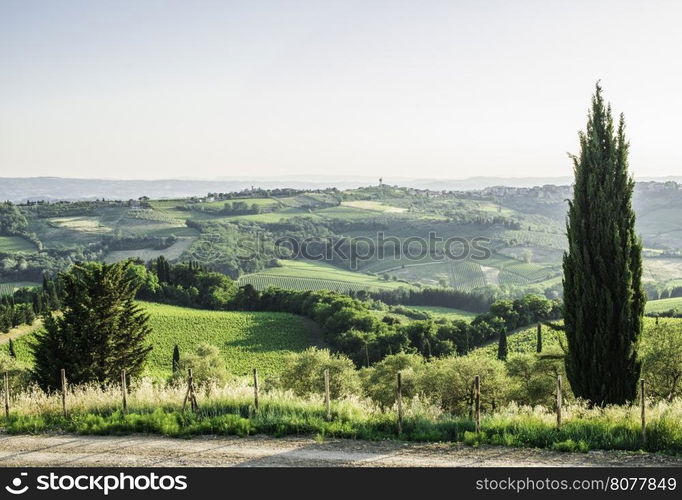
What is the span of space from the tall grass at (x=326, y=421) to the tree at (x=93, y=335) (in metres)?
12.9

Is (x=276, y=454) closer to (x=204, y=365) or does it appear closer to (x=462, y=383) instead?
(x=462, y=383)

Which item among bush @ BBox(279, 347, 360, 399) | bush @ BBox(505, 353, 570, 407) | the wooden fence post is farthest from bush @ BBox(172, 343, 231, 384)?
the wooden fence post

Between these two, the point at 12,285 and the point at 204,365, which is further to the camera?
the point at 12,285

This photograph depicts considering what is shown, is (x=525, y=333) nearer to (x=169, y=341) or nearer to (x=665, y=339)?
(x=169, y=341)

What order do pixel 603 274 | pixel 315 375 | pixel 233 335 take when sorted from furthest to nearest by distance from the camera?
pixel 233 335
pixel 315 375
pixel 603 274

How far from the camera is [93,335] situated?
96.4ft

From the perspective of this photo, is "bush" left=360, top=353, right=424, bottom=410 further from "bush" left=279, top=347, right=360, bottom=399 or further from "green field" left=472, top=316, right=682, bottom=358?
"green field" left=472, top=316, right=682, bottom=358

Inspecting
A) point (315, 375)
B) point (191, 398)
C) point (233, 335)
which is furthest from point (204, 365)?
point (191, 398)

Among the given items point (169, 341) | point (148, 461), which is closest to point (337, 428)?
point (148, 461)

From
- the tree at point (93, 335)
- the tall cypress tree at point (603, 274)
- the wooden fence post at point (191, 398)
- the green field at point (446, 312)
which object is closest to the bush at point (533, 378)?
the tall cypress tree at point (603, 274)

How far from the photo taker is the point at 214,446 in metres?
12.5

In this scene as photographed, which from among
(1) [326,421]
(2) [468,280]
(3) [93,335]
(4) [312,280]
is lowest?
(2) [468,280]

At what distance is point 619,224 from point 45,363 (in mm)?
25555

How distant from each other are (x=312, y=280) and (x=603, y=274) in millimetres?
162371
